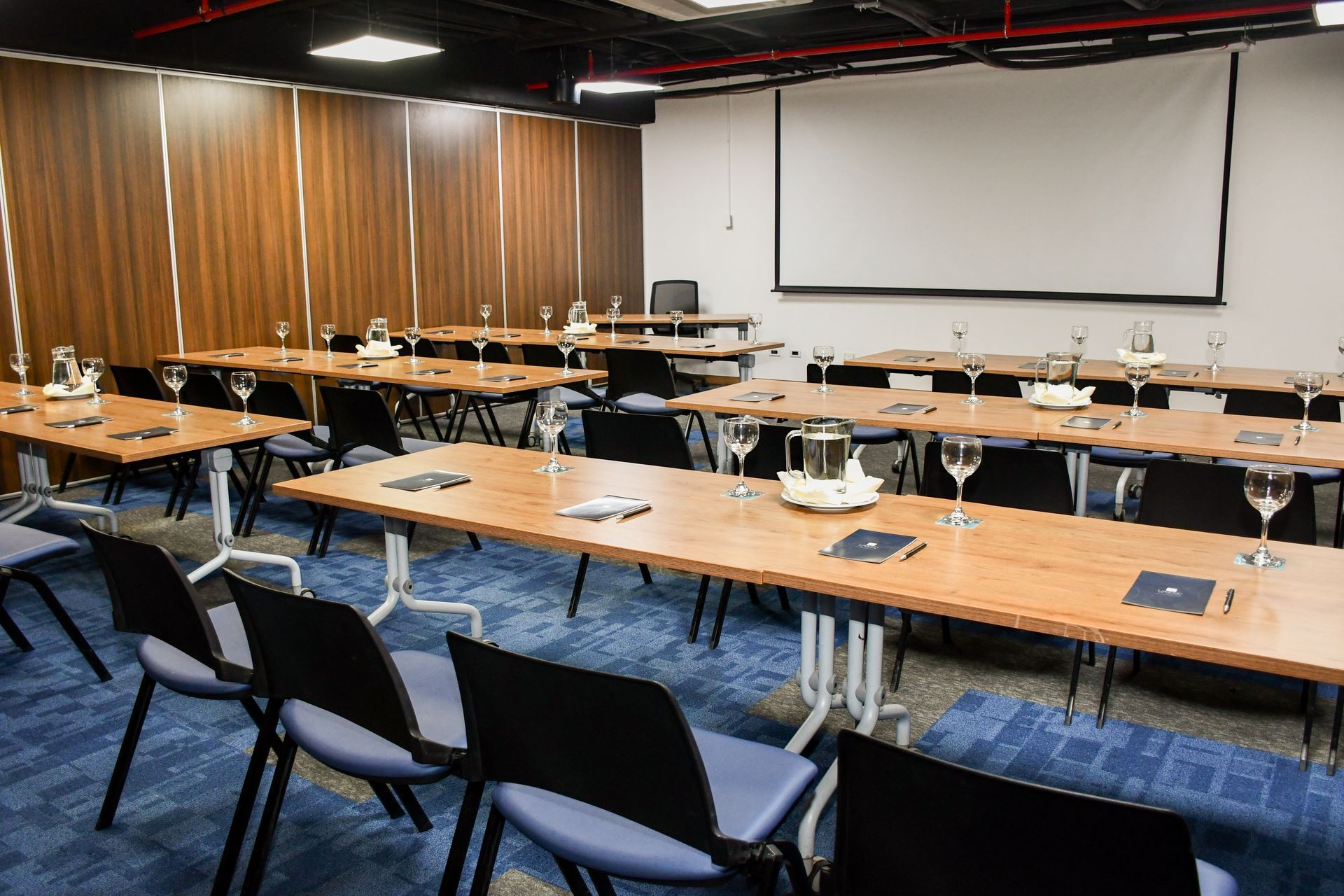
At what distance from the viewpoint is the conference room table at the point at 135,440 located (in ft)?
12.7

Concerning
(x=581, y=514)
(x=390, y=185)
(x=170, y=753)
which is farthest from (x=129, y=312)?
(x=581, y=514)

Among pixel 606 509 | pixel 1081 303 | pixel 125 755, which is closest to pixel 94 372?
pixel 125 755

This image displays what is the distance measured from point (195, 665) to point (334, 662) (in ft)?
2.30

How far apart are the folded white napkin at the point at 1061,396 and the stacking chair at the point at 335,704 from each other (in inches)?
118

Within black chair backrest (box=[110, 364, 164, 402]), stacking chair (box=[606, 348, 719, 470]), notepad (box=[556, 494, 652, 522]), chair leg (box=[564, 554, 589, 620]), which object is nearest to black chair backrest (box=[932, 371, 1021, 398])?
stacking chair (box=[606, 348, 719, 470])

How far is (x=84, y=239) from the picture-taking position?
6602mm

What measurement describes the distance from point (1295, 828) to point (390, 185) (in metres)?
7.62

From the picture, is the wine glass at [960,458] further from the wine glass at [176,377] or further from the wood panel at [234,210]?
the wood panel at [234,210]

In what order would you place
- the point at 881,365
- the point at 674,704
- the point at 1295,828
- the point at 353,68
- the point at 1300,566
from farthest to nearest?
the point at 353,68 < the point at 881,365 < the point at 1295,828 < the point at 1300,566 < the point at 674,704

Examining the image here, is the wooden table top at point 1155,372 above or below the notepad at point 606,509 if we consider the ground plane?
above

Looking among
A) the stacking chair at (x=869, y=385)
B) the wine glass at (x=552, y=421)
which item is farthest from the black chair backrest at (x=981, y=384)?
the wine glass at (x=552, y=421)

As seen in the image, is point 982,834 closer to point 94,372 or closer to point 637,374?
point 94,372

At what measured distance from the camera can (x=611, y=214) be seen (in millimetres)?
10844

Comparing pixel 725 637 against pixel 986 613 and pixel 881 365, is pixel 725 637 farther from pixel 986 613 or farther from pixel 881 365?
pixel 881 365
